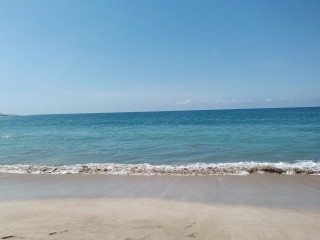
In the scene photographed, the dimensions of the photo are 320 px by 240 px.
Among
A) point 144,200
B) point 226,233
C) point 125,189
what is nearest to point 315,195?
point 226,233

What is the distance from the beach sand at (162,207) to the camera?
4.62 meters

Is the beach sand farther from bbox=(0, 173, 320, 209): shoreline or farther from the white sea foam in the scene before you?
the white sea foam

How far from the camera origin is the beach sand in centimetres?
462

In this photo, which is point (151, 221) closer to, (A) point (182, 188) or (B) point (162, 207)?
(B) point (162, 207)

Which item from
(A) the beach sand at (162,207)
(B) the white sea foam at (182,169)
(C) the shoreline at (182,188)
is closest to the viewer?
(A) the beach sand at (162,207)

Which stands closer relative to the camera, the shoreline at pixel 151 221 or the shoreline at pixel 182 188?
the shoreline at pixel 151 221

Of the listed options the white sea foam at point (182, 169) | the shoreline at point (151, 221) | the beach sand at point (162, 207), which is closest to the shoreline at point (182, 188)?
the beach sand at point (162, 207)

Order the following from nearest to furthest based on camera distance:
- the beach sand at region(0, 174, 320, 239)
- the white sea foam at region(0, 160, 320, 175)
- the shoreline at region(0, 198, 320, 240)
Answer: the shoreline at region(0, 198, 320, 240)
the beach sand at region(0, 174, 320, 239)
the white sea foam at region(0, 160, 320, 175)

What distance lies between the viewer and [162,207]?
6012 millimetres

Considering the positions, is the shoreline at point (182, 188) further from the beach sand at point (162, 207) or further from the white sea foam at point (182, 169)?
the white sea foam at point (182, 169)

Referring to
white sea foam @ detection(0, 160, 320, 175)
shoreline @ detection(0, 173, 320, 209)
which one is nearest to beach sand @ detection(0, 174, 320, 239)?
shoreline @ detection(0, 173, 320, 209)

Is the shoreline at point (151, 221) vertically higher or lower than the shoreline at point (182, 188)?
higher

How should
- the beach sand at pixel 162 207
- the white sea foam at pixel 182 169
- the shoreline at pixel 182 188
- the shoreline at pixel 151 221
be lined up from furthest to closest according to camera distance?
the white sea foam at pixel 182 169
the shoreline at pixel 182 188
the beach sand at pixel 162 207
the shoreline at pixel 151 221

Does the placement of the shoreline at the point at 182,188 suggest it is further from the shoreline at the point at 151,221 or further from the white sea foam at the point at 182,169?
the shoreline at the point at 151,221
